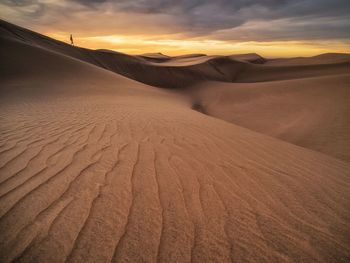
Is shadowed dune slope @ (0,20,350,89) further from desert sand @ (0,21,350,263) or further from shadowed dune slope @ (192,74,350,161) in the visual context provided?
desert sand @ (0,21,350,263)

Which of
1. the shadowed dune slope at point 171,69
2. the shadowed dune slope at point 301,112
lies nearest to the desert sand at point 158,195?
the shadowed dune slope at point 301,112

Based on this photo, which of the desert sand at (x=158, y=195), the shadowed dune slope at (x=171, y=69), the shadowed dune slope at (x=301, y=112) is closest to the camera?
the desert sand at (x=158, y=195)

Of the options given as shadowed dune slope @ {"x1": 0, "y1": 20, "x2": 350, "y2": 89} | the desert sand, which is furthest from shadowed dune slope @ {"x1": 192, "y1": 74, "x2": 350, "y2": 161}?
shadowed dune slope @ {"x1": 0, "y1": 20, "x2": 350, "y2": 89}

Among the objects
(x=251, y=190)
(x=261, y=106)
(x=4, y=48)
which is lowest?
(x=261, y=106)

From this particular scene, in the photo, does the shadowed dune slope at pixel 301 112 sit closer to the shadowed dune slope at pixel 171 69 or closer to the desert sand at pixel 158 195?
the desert sand at pixel 158 195

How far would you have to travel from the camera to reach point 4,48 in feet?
51.0

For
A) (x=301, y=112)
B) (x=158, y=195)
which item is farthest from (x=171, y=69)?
(x=158, y=195)

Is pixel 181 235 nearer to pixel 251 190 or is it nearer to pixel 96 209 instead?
pixel 96 209

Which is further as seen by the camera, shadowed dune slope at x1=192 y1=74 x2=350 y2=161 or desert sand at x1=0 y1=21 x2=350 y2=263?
shadowed dune slope at x1=192 y1=74 x2=350 y2=161

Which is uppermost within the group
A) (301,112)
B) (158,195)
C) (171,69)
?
(171,69)

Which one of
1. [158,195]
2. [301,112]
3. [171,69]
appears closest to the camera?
[158,195]

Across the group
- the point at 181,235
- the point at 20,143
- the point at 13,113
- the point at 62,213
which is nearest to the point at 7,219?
the point at 62,213

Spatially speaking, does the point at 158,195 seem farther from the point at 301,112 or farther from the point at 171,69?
the point at 171,69

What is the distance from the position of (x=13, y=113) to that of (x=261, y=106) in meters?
9.94
